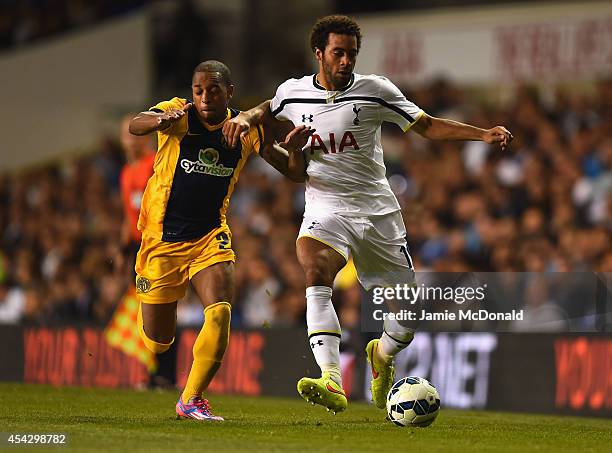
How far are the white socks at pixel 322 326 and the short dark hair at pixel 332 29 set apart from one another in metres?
1.67

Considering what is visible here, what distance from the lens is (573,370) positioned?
1171 cm

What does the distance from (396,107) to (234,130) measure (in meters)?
1.26

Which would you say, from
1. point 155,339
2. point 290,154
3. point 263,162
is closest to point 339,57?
→ point 290,154

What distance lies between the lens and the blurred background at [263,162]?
1484 cm

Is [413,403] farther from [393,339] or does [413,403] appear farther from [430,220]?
[430,220]

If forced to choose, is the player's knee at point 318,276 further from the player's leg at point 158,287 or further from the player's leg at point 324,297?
the player's leg at point 158,287

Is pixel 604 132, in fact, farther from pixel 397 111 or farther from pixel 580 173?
pixel 397 111

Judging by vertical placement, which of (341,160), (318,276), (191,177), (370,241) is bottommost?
(318,276)

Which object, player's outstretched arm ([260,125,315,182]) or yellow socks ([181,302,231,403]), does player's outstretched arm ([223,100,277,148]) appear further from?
yellow socks ([181,302,231,403])

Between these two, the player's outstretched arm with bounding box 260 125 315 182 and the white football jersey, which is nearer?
the player's outstretched arm with bounding box 260 125 315 182

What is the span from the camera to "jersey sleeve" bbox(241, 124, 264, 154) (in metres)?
9.06

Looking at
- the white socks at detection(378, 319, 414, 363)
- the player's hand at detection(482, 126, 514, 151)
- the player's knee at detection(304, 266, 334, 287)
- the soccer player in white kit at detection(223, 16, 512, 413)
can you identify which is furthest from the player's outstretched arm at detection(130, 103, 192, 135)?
the white socks at detection(378, 319, 414, 363)

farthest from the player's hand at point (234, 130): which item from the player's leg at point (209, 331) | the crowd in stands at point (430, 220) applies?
the crowd in stands at point (430, 220)

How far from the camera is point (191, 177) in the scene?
888 cm
